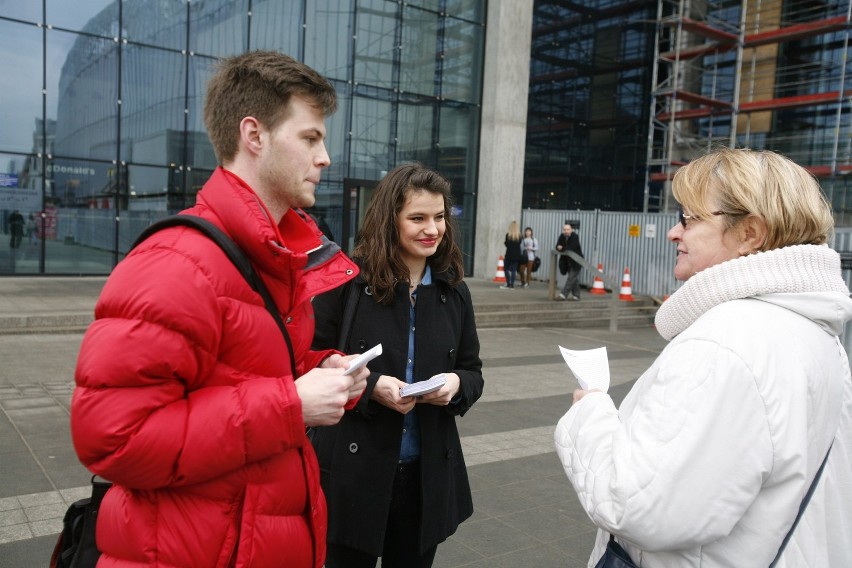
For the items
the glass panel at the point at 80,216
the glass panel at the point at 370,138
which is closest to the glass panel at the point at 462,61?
the glass panel at the point at 370,138

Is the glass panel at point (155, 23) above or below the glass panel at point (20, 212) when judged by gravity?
above

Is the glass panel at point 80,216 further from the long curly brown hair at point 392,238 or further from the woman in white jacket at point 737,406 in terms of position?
the woman in white jacket at point 737,406

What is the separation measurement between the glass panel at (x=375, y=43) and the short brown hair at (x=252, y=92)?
58.6ft

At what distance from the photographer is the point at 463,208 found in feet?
69.2

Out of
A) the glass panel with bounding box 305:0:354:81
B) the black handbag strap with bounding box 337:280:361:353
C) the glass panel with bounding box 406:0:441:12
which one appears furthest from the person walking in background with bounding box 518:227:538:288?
the black handbag strap with bounding box 337:280:361:353

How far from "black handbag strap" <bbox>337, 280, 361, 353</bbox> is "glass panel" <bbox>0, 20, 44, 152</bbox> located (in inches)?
609

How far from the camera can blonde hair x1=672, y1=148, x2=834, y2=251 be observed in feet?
5.41

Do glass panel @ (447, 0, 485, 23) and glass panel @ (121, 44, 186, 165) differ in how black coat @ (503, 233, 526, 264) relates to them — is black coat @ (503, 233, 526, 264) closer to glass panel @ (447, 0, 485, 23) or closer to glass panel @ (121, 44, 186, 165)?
glass panel @ (447, 0, 485, 23)

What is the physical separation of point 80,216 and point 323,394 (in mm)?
16345

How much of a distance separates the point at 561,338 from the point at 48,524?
10266mm

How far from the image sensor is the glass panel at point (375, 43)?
1886 centimetres

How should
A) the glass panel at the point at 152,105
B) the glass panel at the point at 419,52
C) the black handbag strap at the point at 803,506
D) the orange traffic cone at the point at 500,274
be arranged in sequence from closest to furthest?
the black handbag strap at the point at 803,506 → the glass panel at the point at 152,105 → the glass panel at the point at 419,52 → the orange traffic cone at the point at 500,274

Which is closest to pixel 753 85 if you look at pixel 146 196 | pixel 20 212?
pixel 146 196

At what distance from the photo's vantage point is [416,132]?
20000mm
